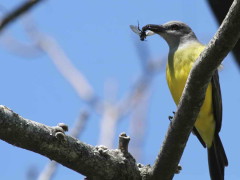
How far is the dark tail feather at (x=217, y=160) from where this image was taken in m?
4.35

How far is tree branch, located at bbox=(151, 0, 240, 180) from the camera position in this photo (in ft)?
8.61

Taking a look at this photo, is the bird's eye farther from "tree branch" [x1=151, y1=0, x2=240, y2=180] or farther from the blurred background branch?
"tree branch" [x1=151, y1=0, x2=240, y2=180]

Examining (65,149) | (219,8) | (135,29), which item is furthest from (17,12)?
(135,29)

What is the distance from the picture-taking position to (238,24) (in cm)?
259

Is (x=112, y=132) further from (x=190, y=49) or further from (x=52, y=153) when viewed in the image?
(x=52, y=153)

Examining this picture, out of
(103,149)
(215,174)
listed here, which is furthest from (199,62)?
(215,174)

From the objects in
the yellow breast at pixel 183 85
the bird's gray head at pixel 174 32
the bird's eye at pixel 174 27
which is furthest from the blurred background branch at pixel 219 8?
the bird's eye at pixel 174 27

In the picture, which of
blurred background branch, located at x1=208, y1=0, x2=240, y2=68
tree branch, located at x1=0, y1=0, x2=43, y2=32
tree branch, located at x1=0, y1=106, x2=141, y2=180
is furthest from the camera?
blurred background branch, located at x1=208, y1=0, x2=240, y2=68

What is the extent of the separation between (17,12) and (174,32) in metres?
2.60

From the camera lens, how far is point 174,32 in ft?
18.4

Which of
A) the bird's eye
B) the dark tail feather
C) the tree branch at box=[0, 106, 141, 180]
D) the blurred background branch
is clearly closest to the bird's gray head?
the bird's eye

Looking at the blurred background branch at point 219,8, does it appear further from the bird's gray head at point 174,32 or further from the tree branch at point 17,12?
the bird's gray head at point 174,32

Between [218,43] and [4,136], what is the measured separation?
1184 mm

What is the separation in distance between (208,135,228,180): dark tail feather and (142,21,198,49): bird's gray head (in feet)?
3.86
